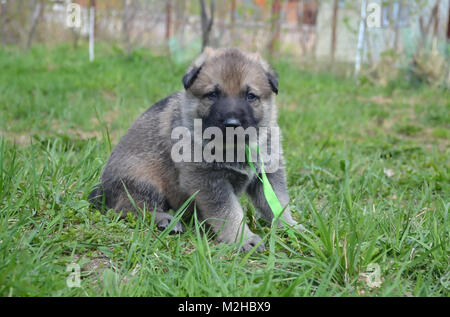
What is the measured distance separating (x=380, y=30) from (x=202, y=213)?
10446 mm

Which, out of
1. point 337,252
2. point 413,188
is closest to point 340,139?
point 413,188

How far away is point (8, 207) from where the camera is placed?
8.06 ft

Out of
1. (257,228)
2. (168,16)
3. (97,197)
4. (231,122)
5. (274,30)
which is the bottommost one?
(257,228)

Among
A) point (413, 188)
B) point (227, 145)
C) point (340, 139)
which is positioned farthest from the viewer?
point (340, 139)

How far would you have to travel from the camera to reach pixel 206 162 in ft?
9.19

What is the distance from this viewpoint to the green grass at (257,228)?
202 cm

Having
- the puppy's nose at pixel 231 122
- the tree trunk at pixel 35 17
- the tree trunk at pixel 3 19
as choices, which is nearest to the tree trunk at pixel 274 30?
the tree trunk at pixel 35 17

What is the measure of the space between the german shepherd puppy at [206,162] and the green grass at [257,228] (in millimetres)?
155

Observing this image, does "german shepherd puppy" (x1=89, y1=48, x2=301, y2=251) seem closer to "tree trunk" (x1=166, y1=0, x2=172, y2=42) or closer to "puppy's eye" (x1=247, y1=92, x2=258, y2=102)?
"puppy's eye" (x1=247, y1=92, x2=258, y2=102)

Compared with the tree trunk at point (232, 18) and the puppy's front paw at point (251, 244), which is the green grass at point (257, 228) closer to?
the puppy's front paw at point (251, 244)

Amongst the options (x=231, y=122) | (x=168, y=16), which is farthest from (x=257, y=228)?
(x=168, y=16)

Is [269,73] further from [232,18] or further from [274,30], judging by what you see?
[274,30]

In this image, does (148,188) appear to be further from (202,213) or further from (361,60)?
(361,60)

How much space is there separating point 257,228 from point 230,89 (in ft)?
3.05
